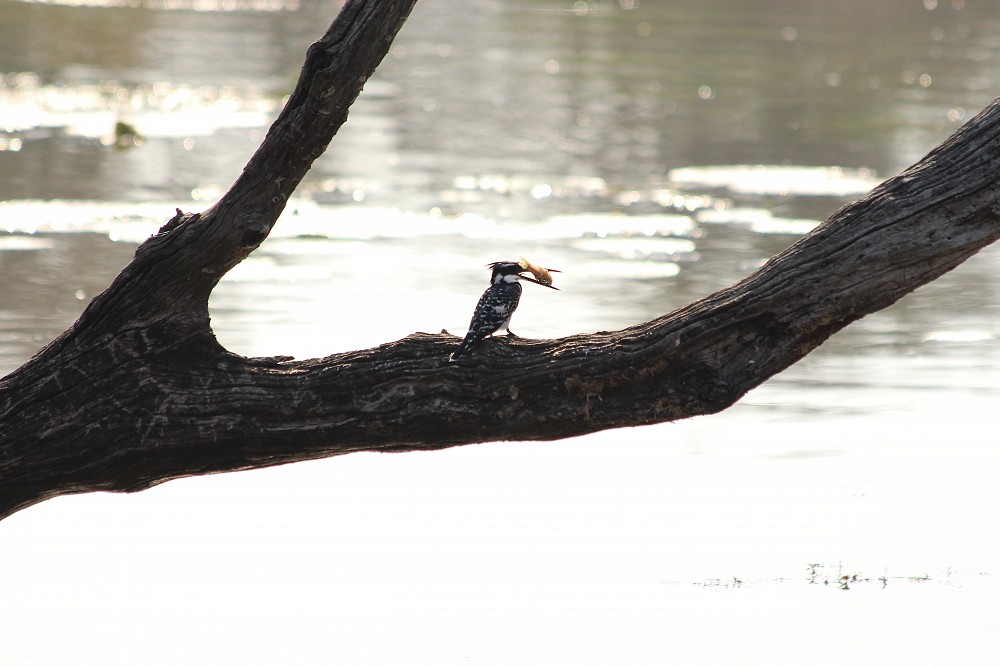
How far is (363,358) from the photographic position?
468cm

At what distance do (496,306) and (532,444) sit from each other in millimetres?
3217

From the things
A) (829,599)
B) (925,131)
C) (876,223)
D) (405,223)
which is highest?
(925,131)

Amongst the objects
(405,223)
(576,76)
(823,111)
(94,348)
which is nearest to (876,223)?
(94,348)

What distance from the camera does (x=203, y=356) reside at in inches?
190

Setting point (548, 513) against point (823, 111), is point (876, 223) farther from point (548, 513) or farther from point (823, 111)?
point (823, 111)

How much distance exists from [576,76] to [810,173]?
7587 mm

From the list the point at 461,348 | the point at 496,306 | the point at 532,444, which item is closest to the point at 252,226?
the point at 461,348

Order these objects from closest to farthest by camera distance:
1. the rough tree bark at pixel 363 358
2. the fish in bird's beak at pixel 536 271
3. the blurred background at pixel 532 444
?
1. the rough tree bark at pixel 363 358
2. the fish in bird's beak at pixel 536 271
3. the blurred background at pixel 532 444

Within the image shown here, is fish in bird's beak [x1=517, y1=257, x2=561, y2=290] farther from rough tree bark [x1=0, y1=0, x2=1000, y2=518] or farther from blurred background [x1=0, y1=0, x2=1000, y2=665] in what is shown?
blurred background [x1=0, y1=0, x2=1000, y2=665]

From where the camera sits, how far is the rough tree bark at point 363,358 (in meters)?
4.30

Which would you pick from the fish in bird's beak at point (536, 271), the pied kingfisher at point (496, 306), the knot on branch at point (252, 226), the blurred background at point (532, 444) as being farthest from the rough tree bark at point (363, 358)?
the blurred background at point (532, 444)

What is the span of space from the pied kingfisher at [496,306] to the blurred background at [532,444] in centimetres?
157

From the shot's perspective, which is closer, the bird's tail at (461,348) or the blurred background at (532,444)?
the bird's tail at (461,348)

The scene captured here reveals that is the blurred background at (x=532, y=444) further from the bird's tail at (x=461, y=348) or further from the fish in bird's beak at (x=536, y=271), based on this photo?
the bird's tail at (x=461, y=348)
